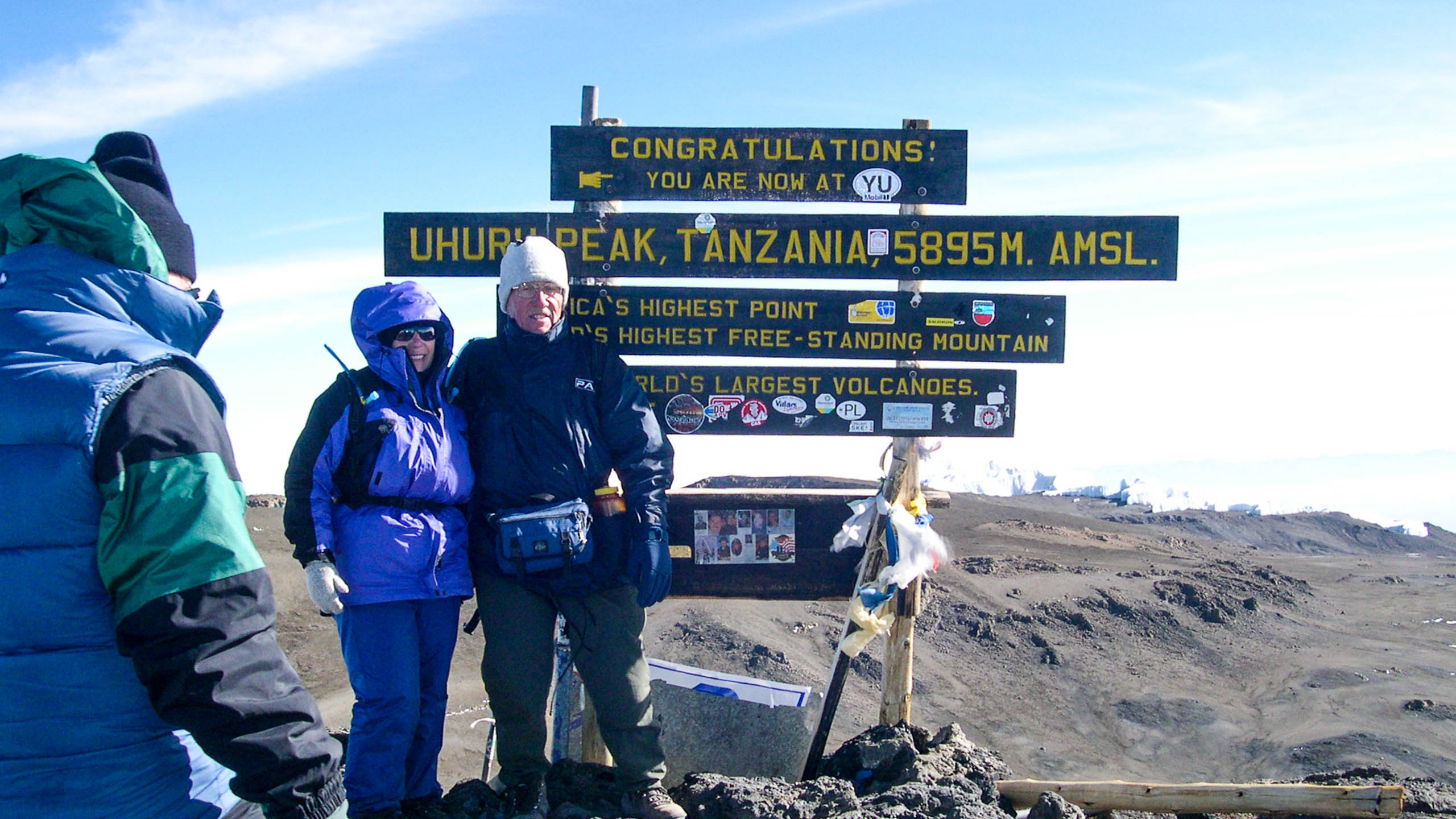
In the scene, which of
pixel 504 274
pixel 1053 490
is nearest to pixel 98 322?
pixel 504 274

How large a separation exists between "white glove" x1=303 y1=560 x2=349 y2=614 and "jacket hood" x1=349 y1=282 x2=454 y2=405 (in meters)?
0.69

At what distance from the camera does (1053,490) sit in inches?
1046

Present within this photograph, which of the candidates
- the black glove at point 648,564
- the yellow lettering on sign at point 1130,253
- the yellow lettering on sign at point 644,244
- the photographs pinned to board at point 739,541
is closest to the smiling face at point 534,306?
the black glove at point 648,564

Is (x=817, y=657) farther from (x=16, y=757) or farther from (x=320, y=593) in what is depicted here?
(x=16, y=757)

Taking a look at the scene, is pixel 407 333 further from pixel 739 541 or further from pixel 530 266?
pixel 739 541

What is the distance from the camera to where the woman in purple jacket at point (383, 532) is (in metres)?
3.61

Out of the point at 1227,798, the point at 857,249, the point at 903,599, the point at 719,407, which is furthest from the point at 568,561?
the point at 1227,798

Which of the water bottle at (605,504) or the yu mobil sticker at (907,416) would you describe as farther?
the yu mobil sticker at (907,416)

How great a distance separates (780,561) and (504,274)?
212 centimetres

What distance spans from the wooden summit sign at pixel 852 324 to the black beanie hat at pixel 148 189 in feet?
9.29

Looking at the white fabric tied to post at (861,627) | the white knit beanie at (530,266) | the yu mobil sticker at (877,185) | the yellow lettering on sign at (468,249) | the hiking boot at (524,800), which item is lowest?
the hiking boot at (524,800)

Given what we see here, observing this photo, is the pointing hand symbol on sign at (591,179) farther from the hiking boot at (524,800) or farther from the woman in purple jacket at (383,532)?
the hiking boot at (524,800)

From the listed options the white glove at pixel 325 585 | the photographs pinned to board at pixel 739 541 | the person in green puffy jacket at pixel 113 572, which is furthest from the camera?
the photographs pinned to board at pixel 739 541

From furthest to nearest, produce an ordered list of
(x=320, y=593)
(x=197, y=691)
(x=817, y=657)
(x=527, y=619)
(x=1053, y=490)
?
(x=1053, y=490) → (x=817, y=657) → (x=527, y=619) → (x=320, y=593) → (x=197, y=691)
